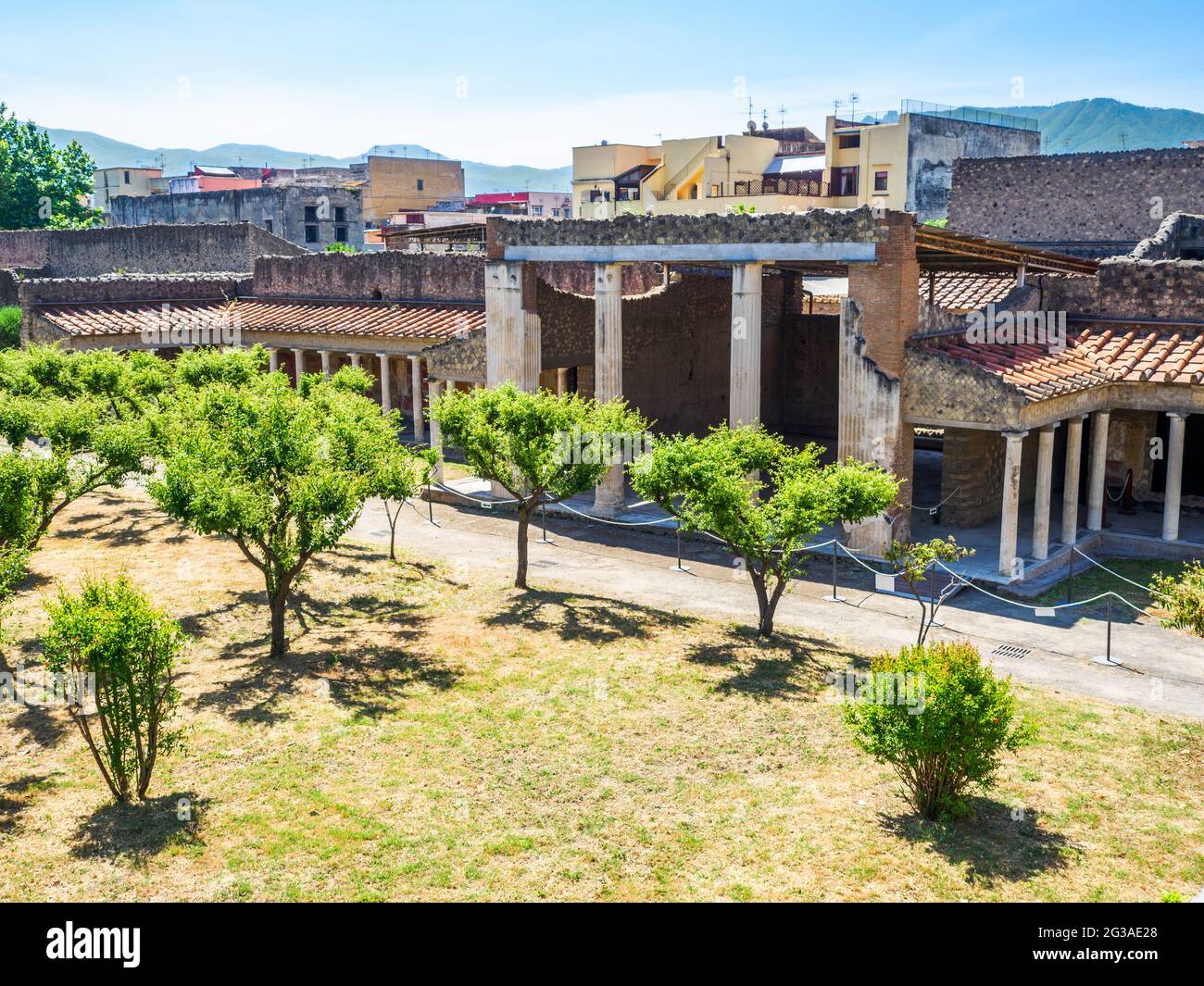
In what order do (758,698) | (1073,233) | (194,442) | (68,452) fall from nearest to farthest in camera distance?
(758,698) < (194,442) < (68,452) < (1073,233)

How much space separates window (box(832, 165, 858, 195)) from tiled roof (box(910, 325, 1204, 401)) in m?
38.7

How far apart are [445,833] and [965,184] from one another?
36579mm

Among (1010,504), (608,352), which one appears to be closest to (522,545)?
(608,352)

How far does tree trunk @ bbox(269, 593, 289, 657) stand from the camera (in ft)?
67.6

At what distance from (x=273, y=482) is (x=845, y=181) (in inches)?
2070

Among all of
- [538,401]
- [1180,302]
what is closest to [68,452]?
[538,401]

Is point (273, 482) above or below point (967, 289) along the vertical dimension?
below

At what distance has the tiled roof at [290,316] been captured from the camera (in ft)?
133

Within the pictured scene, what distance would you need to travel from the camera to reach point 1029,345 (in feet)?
93.1

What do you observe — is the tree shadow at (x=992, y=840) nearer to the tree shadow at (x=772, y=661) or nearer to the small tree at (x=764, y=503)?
the tree shadow at (x=772, y=661)

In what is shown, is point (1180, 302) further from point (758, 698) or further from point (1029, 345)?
point (758, 698)

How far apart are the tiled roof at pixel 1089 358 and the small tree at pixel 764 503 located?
18.6 ft

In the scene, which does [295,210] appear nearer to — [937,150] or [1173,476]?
[937,150]

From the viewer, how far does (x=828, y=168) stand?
67.1 m
